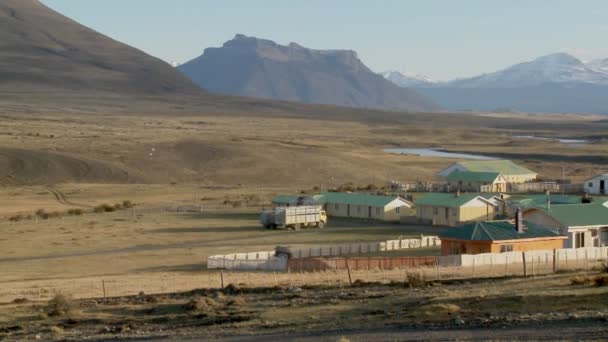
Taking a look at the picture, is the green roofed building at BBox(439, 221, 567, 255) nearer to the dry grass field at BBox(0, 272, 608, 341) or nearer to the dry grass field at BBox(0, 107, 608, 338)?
the dry grass field at BBox(0, 107, 608, 338)

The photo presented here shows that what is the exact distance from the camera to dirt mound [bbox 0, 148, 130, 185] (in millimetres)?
88312

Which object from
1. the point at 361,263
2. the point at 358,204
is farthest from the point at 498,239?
the point at 358,204

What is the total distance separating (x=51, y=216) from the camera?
62.9 metres

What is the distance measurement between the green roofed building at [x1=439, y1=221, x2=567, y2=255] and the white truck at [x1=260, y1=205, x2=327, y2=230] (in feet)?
50.4

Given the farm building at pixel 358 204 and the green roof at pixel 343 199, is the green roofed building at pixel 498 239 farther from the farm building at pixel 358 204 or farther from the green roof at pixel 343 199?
the green roof at pixel 343 199

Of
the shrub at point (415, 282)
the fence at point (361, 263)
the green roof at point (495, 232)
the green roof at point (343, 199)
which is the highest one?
the shrub at point (415, 282)

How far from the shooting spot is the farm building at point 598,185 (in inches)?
2717

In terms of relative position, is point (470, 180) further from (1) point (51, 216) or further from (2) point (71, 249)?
(2) point (71, 249)

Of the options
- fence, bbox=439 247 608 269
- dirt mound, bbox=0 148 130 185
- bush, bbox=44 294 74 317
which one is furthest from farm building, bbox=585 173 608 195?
bush, bbox=44 294 74 317

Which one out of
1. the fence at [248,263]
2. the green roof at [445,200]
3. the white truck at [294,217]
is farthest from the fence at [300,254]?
the white truck at [294,217]

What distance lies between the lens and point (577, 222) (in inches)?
1791

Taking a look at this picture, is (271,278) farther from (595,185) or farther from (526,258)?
(595,185)

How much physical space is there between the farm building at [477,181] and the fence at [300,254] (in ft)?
92.3

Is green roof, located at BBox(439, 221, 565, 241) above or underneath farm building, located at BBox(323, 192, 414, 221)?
above
